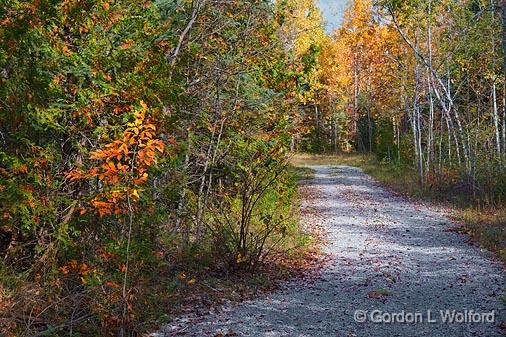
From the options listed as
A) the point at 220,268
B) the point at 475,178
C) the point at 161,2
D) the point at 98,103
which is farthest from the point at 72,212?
the point at 475,178

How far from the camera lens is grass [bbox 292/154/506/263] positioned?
424 inches

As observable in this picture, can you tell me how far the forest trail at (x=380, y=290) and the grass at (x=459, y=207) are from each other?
1.22 feet

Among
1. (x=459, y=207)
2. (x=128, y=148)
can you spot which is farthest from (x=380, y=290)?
(x=459, y=207)

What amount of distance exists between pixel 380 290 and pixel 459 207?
373 inches

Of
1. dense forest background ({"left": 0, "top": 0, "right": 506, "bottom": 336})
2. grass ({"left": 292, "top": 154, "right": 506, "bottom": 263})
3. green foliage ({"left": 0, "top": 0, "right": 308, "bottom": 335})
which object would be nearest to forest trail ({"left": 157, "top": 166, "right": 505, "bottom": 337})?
grass ({"left": 292, "top": 154, "right": 506, "bottom": 263})

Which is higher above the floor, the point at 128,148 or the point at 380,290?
the point at 128,148

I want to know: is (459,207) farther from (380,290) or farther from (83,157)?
(83,157)

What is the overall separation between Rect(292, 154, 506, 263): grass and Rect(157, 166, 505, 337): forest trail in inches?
14.6

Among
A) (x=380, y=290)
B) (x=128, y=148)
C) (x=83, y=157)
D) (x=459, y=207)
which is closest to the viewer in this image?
(x=128, y=148)

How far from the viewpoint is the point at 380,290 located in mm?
7414

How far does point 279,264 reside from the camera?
358 inches

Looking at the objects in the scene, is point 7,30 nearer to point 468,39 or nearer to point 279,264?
point 279,264

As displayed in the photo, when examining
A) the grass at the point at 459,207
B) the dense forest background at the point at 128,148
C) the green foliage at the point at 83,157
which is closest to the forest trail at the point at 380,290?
the grass at the point at 459,207

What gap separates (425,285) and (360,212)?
7.65 metres
